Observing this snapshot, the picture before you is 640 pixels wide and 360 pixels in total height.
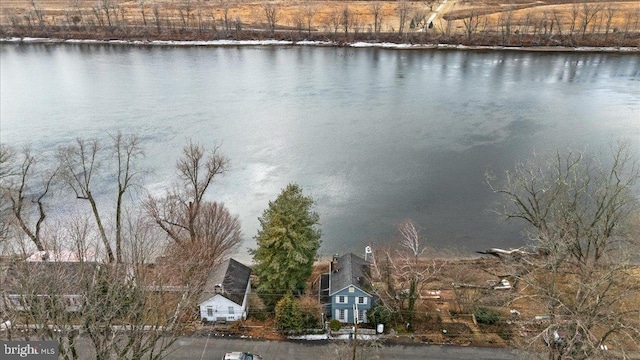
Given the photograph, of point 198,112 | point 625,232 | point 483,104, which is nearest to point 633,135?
point 483,104

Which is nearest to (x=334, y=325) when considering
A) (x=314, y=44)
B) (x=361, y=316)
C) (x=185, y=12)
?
(x=361, y=316)

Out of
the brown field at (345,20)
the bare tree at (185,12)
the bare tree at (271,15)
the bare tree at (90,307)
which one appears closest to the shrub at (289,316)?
the bare tree at (90,307)

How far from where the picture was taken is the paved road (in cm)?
2067

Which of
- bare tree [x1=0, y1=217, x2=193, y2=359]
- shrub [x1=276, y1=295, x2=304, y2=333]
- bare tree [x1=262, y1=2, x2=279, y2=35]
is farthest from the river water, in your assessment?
bare tree [x1=0, y1=217, x2=193, y2=359]

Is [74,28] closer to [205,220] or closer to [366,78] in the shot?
[366,78]

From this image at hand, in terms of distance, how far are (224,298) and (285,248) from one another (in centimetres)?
374

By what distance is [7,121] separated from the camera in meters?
45.6

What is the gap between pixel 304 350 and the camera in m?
21.0

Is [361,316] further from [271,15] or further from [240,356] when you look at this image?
[271,15]

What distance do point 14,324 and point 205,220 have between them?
11.7 m

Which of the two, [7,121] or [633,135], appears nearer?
[633,135]

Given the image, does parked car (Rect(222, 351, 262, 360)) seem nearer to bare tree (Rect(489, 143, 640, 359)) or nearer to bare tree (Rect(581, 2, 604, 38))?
bare tree (Rect(489, 143, 640, 359))

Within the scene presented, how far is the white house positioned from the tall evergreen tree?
106cm

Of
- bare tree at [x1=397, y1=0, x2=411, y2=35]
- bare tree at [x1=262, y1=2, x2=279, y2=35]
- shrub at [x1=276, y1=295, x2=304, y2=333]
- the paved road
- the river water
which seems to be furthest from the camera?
bare tree at [x1=262, y1=2, x2=279, y2=35]
